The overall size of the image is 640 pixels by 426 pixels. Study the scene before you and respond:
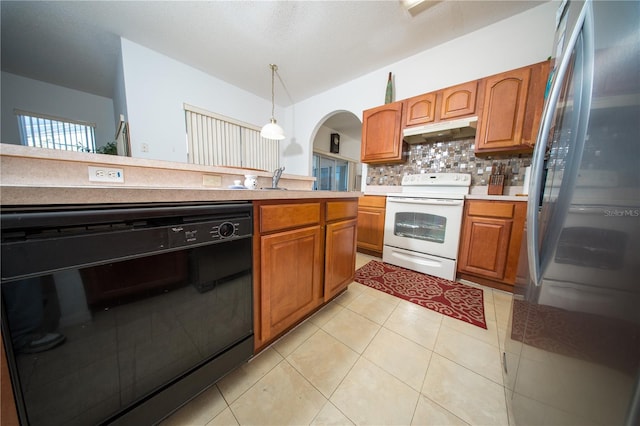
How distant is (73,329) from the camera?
50 centimetres

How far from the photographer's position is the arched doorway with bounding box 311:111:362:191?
4.84 m

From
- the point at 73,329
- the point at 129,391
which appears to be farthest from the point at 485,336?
the point at 73,329

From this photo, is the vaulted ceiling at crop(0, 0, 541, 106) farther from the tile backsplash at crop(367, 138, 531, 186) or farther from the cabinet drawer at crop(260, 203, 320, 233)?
the cabinet drawer at crop(260, 203, 320, 233)

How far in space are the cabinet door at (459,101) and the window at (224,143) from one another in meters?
2.96

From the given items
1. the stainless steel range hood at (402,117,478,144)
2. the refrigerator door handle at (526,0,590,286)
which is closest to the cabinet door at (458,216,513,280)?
the stainless steel range hood at (402,117,478,144)

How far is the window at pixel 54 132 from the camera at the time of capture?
3.38 m

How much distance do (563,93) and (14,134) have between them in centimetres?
654

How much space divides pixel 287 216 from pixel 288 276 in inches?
12.8

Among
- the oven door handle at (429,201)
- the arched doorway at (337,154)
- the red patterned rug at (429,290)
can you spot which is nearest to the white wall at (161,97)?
the arched doorway at (337,154)

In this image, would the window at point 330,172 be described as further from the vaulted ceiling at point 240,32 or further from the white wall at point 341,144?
the vaulted ceiling at point 240,32

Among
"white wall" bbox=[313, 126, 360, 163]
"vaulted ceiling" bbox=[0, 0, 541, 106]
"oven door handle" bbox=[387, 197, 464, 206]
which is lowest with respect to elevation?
"oven door handle" bbox=[387, 197, 464, 206]

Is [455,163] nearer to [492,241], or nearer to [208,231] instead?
[492,241]

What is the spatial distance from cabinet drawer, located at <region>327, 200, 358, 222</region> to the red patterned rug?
0.85m

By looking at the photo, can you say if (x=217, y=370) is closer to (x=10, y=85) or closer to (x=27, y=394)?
(x=27, y=394)
